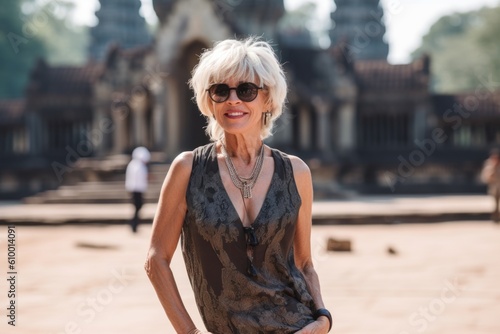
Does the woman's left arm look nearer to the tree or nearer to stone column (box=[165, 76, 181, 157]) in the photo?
stone column (box=[165, 76, 181, 157])

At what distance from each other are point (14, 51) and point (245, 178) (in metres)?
51.8

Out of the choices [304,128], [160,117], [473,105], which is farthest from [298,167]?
[473,105]

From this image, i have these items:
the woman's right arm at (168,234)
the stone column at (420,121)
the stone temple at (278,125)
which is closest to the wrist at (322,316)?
the woman's right arm at (168,234)

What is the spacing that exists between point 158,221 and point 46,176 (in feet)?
89.9

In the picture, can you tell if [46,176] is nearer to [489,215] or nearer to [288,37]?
[489,215]

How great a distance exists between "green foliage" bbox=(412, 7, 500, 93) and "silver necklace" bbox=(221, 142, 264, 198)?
44.8m

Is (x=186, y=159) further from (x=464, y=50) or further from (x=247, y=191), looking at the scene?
(x=464, y=50)

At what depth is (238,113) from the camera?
3.00 meters

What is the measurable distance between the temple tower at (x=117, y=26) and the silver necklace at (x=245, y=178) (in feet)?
147

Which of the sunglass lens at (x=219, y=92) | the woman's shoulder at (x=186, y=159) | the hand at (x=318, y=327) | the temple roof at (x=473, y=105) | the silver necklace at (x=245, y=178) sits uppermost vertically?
the sunglass lens at (x=219, y=92)

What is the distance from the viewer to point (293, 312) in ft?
9.53

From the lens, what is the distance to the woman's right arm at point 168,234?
290 cm

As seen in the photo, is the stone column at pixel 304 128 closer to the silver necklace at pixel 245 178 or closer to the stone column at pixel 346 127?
the stone column at pixel 346 127

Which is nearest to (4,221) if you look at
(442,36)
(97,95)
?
(97,95)
